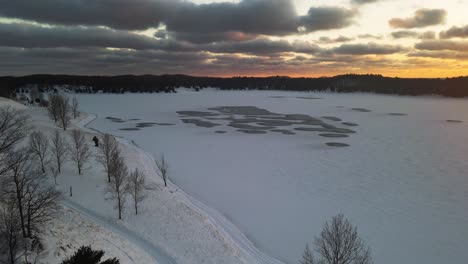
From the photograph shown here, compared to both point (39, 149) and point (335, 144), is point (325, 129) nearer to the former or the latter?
point (335, 144)

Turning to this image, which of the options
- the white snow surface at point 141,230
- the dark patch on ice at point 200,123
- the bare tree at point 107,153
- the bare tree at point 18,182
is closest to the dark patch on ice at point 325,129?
the dark patch on ice at point 200,123

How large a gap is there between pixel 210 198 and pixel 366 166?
73.8 feet

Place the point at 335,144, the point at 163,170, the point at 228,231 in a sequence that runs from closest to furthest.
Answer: the point at 228,231 → the point at 163,170 → the point at 335,144

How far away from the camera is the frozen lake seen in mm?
26047

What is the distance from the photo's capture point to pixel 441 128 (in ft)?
249

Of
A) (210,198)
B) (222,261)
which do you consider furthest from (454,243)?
(210,198)

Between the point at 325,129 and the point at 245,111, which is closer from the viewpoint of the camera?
the point at 325,129

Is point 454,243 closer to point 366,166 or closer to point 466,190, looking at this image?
point 466,190

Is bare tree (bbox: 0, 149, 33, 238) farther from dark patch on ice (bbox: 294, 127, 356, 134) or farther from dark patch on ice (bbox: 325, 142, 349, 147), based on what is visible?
dark patch on ice (bbox: 294, 127, 356, 134)

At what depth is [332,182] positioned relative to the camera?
38.8 meters

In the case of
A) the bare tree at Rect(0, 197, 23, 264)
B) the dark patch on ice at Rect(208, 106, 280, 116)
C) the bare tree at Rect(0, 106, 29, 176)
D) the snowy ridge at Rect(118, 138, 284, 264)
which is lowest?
the snowy ridge at Rect(118, 138, 284, 264)

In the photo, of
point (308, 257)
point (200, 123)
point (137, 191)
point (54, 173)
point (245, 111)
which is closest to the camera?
point (308, 257)

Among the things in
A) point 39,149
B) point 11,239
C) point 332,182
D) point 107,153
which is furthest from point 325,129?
point 11,239

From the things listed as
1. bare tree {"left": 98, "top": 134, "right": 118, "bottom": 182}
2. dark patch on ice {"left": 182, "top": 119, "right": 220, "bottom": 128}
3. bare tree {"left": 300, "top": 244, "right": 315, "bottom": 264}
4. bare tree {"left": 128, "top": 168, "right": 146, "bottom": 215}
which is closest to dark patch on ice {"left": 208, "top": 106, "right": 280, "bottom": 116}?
dark patch on ice {"left": 182, "top": 119, "right": 220, "bottom": 128}
